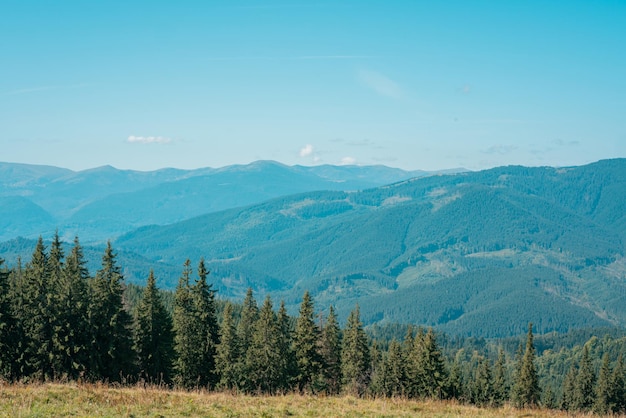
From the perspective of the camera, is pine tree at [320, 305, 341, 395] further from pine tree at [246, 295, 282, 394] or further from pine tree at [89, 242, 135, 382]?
pine tree at [89, 242, 135, 382]

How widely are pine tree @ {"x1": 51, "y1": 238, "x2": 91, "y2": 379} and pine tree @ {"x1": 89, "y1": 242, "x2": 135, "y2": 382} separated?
1.85ft

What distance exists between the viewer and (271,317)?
5056cm

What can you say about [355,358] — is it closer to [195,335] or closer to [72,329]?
[195,335]

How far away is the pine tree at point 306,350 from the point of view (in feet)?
174

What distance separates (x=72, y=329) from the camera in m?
38.6

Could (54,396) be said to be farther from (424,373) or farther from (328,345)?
(424,373)

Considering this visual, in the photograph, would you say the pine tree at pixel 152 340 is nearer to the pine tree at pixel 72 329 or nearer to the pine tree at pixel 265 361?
the pine tree at pixel 72 329

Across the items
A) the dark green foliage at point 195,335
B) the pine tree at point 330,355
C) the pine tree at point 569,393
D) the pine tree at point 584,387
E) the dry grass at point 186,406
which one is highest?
the dry grass at point 186,406

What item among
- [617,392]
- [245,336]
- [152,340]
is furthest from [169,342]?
[617,392]

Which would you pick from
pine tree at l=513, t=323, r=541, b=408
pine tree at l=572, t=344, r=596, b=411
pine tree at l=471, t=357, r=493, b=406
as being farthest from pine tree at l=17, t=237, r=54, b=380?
pine tree at l=572, t=344, r=596, b=411

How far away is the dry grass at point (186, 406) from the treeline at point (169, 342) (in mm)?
4157

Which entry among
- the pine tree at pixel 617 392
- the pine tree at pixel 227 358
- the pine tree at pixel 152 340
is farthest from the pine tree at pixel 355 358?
the pine tree at pixel 617 392

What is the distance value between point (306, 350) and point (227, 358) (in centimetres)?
965

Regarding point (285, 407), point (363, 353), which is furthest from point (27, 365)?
point (363, 353)
